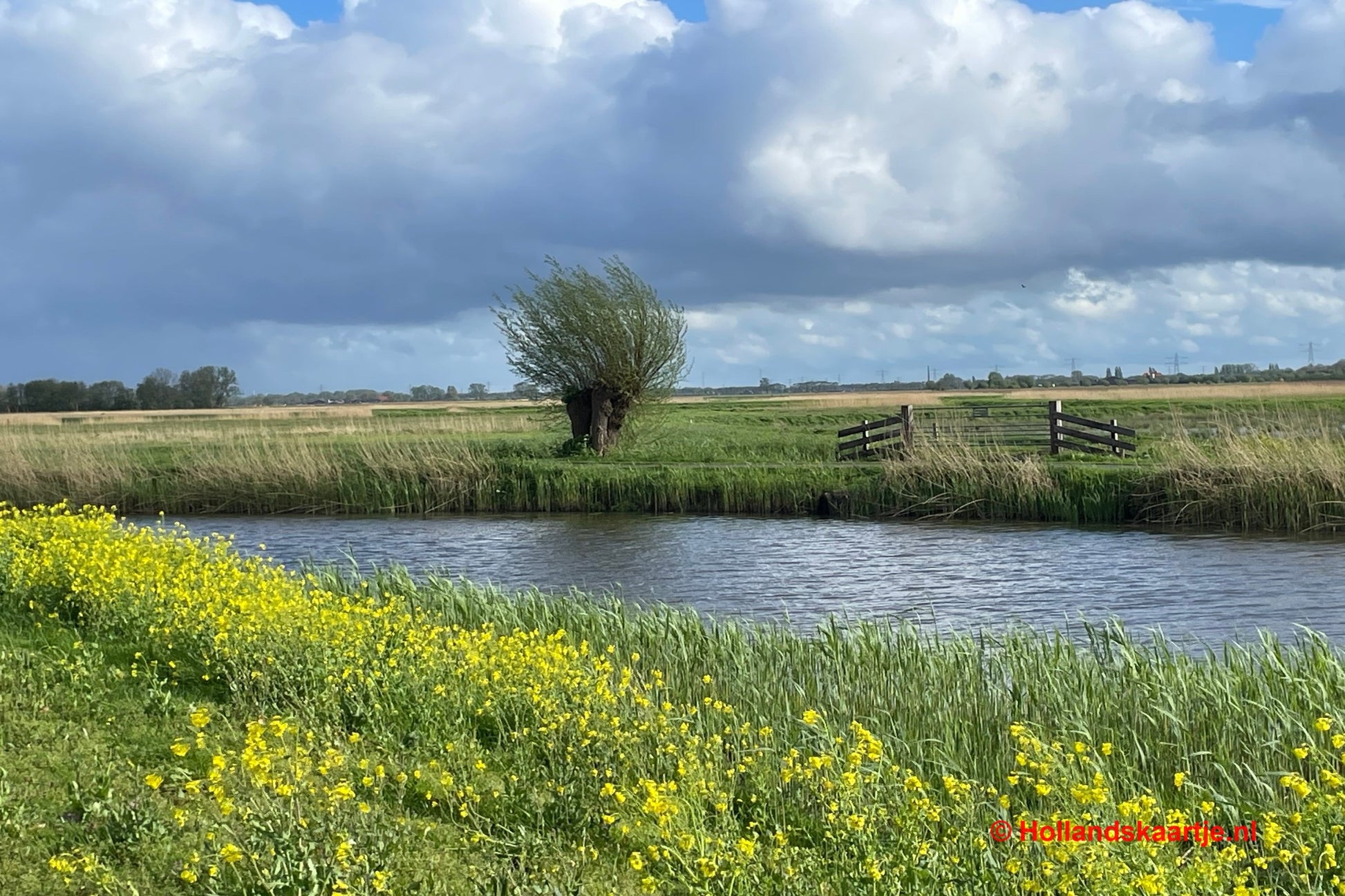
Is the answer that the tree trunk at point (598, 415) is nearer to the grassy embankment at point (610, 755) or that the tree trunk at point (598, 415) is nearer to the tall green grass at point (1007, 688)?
the tall green grass at point (1007, 688)

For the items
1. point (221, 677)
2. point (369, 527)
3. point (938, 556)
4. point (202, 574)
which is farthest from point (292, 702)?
point (369, 527)

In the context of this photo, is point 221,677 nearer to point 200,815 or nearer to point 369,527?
point 200,815

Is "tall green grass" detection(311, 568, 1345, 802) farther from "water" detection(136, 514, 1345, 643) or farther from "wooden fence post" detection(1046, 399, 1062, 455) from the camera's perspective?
"wooden fence post" detection(1046, 399, 1062, 455)

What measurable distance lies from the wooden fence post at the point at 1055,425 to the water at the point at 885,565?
6.10 metres

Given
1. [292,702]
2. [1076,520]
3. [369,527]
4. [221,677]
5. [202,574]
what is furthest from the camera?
[369,527]

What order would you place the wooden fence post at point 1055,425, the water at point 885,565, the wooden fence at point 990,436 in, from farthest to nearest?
the wooden fence post at point 1055,425 < the wooden fence at point 990,436 < the water at point 885,565

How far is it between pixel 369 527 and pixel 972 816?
20.8 m

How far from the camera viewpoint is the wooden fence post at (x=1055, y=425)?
90.3 feet

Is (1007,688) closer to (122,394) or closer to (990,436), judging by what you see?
(990,436)

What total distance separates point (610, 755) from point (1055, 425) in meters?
23.7

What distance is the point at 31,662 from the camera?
8.06 m

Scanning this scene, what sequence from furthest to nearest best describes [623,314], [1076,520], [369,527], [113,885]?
1. [623,314]
2. [369,527]
3. [1076,520]
4. [113,885]

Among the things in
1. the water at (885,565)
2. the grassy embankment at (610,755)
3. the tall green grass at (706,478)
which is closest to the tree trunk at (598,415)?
the tall green grass at (706,478)

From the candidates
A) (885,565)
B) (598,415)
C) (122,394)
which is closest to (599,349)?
(598,415)
